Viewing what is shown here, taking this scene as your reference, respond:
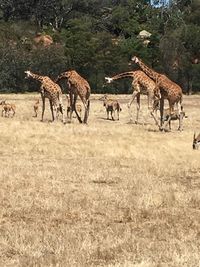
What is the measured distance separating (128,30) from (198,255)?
91.4 meters

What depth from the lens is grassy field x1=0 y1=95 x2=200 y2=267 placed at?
8.62 metres

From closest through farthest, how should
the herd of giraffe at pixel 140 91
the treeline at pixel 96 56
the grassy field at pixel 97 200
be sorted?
the grassy field at pixel 97 200
the herd of giraffe at pixel 140 91
the treeline at pixel 96 56

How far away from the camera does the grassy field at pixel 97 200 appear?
8617 mm

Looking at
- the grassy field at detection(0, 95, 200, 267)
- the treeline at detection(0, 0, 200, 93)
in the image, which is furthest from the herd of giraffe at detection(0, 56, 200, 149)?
the treeline at detection(0, 0, 200, 93)

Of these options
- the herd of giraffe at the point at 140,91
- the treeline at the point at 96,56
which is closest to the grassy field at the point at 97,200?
the herd of giraffe at the point at 140,91

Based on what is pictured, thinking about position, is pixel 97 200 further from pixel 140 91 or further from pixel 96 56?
pixel 96 56

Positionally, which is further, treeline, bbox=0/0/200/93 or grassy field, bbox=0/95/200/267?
treeline, bbox=0/0/200/93

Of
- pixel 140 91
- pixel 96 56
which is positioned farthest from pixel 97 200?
pixel 96 56

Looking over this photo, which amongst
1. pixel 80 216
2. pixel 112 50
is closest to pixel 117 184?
pixel 80 216

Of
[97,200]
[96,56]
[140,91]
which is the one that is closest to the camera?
[97,200]

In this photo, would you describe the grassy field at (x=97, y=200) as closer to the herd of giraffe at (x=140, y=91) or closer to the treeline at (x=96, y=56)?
the herd of giraffe at (x=140, y=91)

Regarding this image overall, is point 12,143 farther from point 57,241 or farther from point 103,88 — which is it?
point 103,88

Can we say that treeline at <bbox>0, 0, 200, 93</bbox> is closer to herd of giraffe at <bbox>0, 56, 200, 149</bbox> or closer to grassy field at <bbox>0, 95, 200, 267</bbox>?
herd of giraffe at <bbox>0, 56, 200, 149</bbox>

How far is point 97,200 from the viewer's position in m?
12.0
